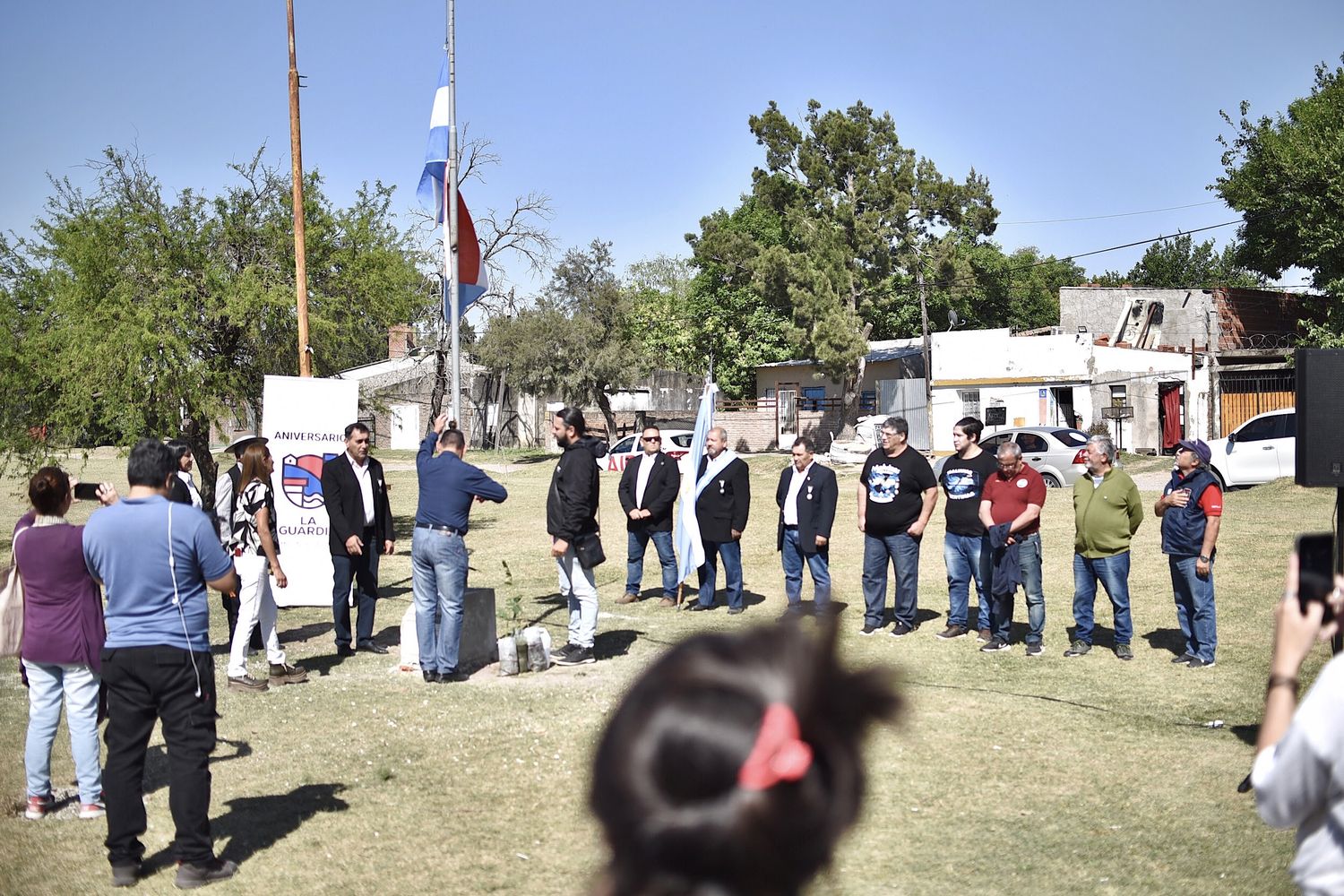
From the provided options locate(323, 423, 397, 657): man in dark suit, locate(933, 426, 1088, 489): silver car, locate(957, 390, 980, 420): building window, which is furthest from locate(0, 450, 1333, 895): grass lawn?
locate(957, 390, 980, 420): building window

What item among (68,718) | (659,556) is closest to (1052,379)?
(659,556)

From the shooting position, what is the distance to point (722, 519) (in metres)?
12.4

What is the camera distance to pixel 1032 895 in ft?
16.2

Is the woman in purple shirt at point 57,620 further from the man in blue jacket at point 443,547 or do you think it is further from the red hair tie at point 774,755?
the red hair tie at point 774,755

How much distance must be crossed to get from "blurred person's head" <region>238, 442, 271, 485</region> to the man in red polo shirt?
20.3ft

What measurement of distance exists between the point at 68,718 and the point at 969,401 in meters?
35.2

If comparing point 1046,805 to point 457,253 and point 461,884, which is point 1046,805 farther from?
point 457,253

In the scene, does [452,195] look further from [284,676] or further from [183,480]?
[284,676]

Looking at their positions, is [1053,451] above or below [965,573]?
above

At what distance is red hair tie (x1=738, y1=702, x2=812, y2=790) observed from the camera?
126 centimetres

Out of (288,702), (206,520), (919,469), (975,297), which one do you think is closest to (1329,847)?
(206,520)

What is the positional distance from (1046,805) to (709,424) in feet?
25.3

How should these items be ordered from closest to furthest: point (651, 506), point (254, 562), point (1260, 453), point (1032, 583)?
point (254, 562), point (1032, 583), point (651, 506), point (1260, 453)

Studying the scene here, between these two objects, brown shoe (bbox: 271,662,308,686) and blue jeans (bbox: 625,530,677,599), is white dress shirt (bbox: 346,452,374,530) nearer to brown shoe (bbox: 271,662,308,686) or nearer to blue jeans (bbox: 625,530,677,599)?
brown shoe (bbox: 271,662,308,686)
